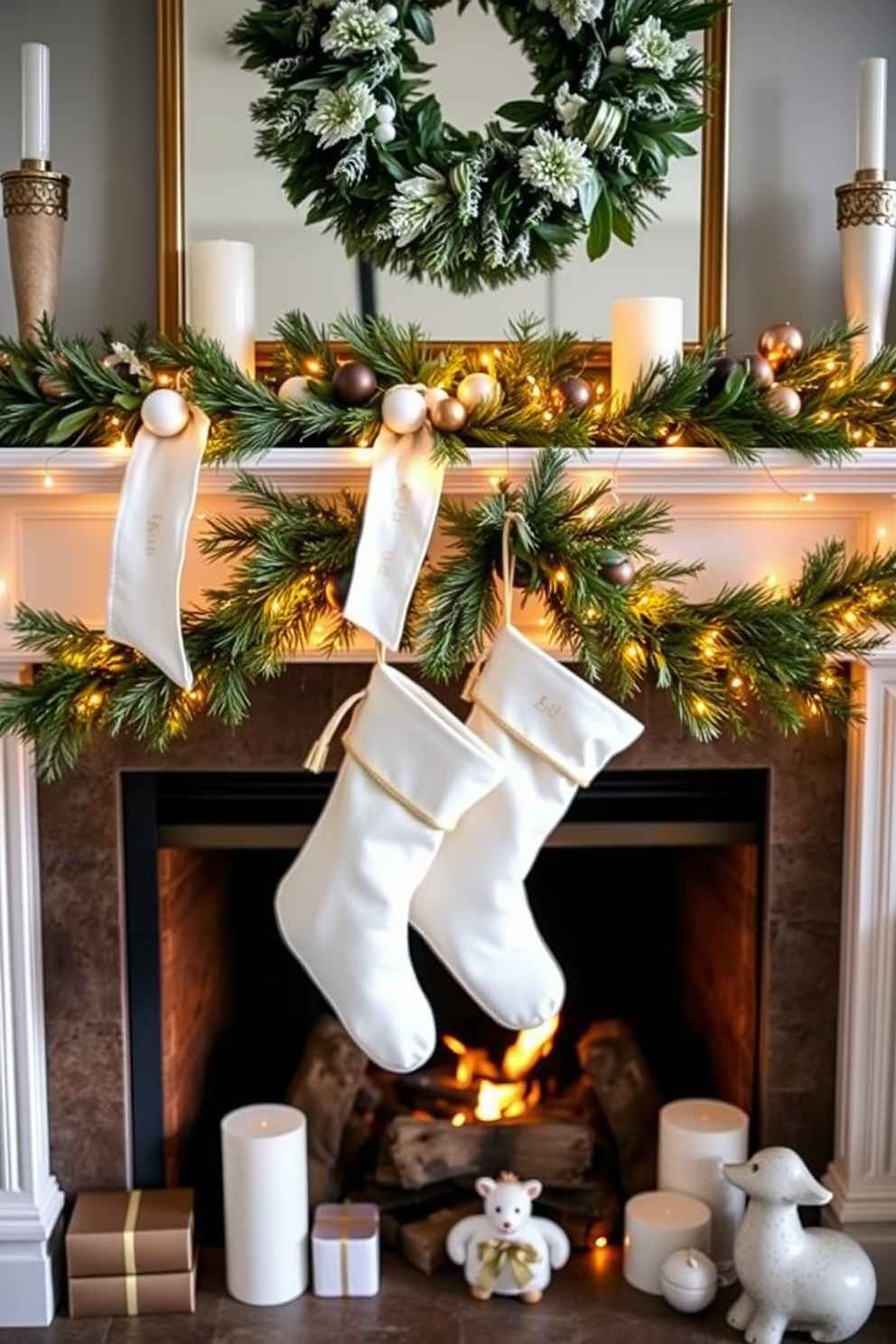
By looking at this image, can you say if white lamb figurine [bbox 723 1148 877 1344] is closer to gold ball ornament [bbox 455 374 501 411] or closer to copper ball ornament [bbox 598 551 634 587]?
copper ball ornament [bbox 598 551 634 587]

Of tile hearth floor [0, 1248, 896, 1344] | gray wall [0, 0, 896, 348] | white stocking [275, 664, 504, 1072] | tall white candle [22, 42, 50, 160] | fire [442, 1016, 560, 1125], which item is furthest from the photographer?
fire [442, 1016, 560, 1125]

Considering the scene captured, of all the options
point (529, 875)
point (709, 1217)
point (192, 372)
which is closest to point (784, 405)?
point (192, 372)

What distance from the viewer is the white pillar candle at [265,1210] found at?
2.02 meters

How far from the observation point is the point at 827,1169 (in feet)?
6.97

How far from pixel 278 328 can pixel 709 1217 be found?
53.0 inches

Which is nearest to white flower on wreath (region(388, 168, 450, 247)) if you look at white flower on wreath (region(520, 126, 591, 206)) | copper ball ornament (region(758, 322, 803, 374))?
white flower on wreath (region(520, 126, 591, 206))

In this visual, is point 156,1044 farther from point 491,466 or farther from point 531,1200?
point 491,466

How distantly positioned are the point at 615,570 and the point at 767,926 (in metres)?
0.65

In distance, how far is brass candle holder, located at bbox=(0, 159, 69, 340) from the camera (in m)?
1.86

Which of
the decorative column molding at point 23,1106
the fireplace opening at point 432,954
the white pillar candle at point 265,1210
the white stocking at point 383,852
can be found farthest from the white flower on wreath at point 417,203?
the white pillar candle at point 265,1210

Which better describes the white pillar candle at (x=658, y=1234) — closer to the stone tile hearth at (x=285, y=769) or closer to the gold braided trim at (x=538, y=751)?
the stone tile hearth at (x=285, y=769)

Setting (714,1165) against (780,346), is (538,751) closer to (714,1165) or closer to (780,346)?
(780,346)

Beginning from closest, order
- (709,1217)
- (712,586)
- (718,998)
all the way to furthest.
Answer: (712,586) < (709,1217) < (718,998)

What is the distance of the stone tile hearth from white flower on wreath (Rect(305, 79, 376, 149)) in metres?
0.69
